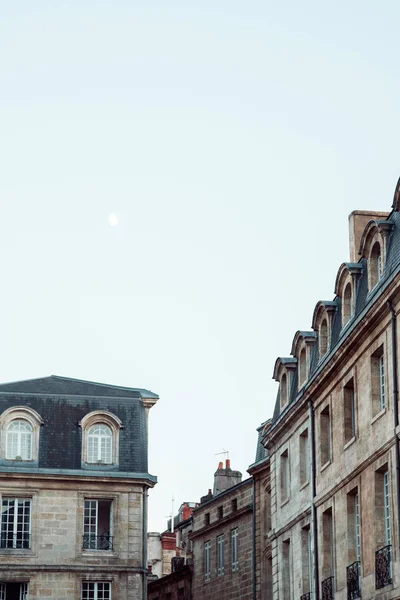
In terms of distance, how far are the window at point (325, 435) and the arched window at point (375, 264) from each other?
3.79 meters

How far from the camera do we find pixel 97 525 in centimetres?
3791

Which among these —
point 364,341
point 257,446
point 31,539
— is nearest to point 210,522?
point 257,446

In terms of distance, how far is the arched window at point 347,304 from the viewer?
24094 mm

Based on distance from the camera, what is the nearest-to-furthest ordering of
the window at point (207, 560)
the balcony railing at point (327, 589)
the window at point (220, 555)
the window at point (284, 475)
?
the balcony railing at point (327, 589) < the window at point (284, 475) < the window at point (220, 555) < the window at point (207, 560)

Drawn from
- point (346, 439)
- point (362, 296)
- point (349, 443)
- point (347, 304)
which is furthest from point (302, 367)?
point (349, 443)

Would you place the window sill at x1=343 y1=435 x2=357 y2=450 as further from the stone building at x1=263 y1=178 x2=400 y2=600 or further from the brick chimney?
the brick chimney

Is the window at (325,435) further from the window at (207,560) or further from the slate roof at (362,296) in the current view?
the window at (207,560)

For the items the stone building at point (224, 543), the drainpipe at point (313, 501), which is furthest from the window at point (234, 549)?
the drainpipe at point (313, 501)

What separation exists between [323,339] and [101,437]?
14.0m

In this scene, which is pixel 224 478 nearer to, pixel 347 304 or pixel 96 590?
pixel 96 590

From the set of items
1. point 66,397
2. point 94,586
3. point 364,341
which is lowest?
point 94,586

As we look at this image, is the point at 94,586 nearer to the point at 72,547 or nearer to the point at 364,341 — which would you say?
the point at 72,547

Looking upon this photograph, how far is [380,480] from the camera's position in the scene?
2088 centimetres

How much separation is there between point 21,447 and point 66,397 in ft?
7.34
